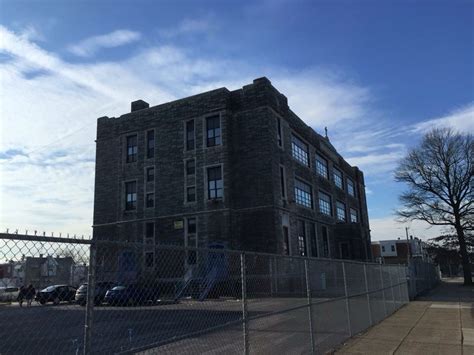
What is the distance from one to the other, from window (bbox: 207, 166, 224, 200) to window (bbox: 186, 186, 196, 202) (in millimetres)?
1447

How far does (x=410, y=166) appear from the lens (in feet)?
161

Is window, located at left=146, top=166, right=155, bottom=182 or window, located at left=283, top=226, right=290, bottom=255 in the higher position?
window, located at left=146, top=166, right=155, bottom=182

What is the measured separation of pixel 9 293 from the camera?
3227mm

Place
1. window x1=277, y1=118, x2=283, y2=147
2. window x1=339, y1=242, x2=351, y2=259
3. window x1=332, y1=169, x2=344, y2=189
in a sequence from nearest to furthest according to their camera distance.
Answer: window x1=277, y1=118, x2=283, y2=147, window x1=339, y1=242, x2=351, y2=259, window x1=332, y1=169, x2=344, y2=189

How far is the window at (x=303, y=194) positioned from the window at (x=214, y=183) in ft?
26.4

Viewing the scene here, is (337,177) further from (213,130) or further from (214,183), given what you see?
(214,183)

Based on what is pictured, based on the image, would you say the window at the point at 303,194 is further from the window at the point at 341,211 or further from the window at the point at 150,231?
the window at the point at 150,231

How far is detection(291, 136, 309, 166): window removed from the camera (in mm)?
42469

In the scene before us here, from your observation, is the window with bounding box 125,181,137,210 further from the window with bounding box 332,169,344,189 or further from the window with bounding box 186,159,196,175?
the window with bounding box 332,169,344,189

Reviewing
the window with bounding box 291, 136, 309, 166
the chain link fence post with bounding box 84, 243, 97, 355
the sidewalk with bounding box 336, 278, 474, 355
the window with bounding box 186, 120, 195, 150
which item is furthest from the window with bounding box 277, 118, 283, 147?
the chain link fence post with bounding box 84, 243, 97, 355

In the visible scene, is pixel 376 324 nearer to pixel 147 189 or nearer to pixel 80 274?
pixel 80 274

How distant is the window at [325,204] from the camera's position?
1886 inches

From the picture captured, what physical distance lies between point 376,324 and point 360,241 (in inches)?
1461

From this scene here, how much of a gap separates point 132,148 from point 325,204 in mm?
22151
